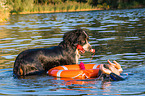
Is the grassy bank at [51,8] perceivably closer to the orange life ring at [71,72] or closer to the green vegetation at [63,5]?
the green vegetation at [63,5]

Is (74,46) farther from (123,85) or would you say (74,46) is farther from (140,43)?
(140,43)

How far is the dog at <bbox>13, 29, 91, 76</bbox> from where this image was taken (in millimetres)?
8984

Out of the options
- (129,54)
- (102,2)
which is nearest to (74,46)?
(129,54)

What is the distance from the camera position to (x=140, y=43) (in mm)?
15227

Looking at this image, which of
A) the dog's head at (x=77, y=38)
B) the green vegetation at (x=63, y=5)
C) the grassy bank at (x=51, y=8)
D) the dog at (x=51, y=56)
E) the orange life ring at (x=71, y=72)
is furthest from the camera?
the grassy bank at (x=51, y=8)

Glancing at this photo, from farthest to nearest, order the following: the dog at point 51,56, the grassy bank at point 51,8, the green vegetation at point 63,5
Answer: the grassy bank at point 51,8 → the green vegetation at point 63,5 → the dog at point 51,56

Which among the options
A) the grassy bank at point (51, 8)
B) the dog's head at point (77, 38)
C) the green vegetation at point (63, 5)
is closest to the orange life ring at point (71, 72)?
the dog's head at point (77, 38)

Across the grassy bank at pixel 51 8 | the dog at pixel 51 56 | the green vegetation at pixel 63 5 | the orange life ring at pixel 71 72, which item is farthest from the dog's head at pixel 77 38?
the grassy bank at pixel 51 8

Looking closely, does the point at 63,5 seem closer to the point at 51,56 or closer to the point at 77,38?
the point at 77,38

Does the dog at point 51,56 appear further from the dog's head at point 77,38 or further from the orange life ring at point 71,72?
the orange life ring at point 71,72

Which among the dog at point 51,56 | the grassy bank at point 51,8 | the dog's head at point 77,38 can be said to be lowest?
the grassy bank at point 51,8

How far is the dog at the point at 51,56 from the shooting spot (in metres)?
8.98

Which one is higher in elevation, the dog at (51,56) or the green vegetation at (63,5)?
the dog at (51,56)

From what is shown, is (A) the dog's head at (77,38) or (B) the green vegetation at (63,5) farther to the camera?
(B) the green vegetation at (63,5)
